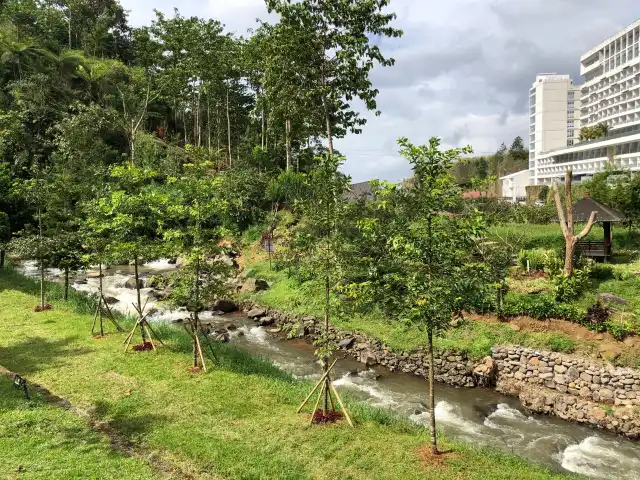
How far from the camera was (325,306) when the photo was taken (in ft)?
33.2

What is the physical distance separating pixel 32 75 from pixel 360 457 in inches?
1835

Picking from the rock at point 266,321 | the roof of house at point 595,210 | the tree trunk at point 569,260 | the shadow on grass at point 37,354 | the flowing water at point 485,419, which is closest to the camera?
the flowing water at point 485,419

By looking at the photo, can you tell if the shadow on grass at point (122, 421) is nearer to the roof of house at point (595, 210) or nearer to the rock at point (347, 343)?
the rock at point (347, 343)

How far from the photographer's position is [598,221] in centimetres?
2069

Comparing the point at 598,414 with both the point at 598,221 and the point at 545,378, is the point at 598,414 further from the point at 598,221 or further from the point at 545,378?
the point at 598,221

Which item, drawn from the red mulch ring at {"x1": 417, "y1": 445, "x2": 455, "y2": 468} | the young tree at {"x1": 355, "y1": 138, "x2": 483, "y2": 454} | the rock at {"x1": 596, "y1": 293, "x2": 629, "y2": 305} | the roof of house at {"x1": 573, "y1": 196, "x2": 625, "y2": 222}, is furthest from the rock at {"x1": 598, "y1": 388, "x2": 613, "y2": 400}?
the young tree at {"x1": 355, "y1": 138, "x2": 483, "y2": 454}

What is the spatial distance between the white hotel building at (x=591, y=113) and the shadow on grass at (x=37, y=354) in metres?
55.3

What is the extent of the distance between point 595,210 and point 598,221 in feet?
1.67

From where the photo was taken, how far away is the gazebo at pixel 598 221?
67.1ft

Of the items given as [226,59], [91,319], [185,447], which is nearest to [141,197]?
[91,319]

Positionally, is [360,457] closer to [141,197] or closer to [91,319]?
[141,197]

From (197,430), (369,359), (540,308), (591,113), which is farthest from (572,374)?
(591,113)

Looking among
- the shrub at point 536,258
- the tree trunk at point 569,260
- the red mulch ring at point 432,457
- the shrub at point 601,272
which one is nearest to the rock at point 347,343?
the shrub at point 536,258

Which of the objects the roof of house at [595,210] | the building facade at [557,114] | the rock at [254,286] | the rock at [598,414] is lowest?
the rock at [598,414]
